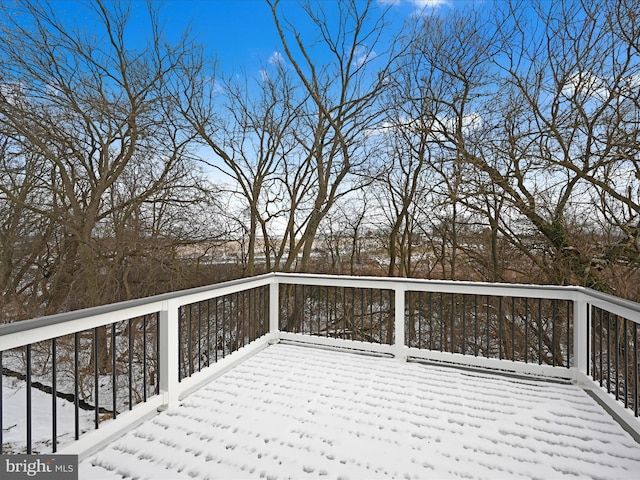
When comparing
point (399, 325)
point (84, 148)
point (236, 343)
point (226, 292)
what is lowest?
Result: point (236, 343)

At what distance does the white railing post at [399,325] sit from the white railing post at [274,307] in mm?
1425

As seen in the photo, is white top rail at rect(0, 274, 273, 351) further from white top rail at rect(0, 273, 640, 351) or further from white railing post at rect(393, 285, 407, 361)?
white railing post at rect(393, 285, 407, 361)

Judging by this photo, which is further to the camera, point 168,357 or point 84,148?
point 84,148

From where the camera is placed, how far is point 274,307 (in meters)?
4.00

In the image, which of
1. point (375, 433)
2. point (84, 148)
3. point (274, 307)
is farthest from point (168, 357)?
point (84, 148)

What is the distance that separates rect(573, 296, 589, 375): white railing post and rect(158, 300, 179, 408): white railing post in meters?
3.31

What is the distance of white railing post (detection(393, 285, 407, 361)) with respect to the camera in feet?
11.2

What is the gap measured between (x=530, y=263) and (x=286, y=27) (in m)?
6.39

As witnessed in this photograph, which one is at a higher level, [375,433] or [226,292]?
[226,292]

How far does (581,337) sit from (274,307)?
304 centimetres

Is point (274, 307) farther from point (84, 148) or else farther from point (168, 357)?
point (84, 148)

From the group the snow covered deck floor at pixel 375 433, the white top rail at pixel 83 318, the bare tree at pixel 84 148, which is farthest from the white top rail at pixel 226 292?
the bare tree at pixel 84 148

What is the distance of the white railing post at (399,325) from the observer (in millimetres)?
3413

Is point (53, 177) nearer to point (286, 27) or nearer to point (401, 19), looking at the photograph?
point (286, 27)
